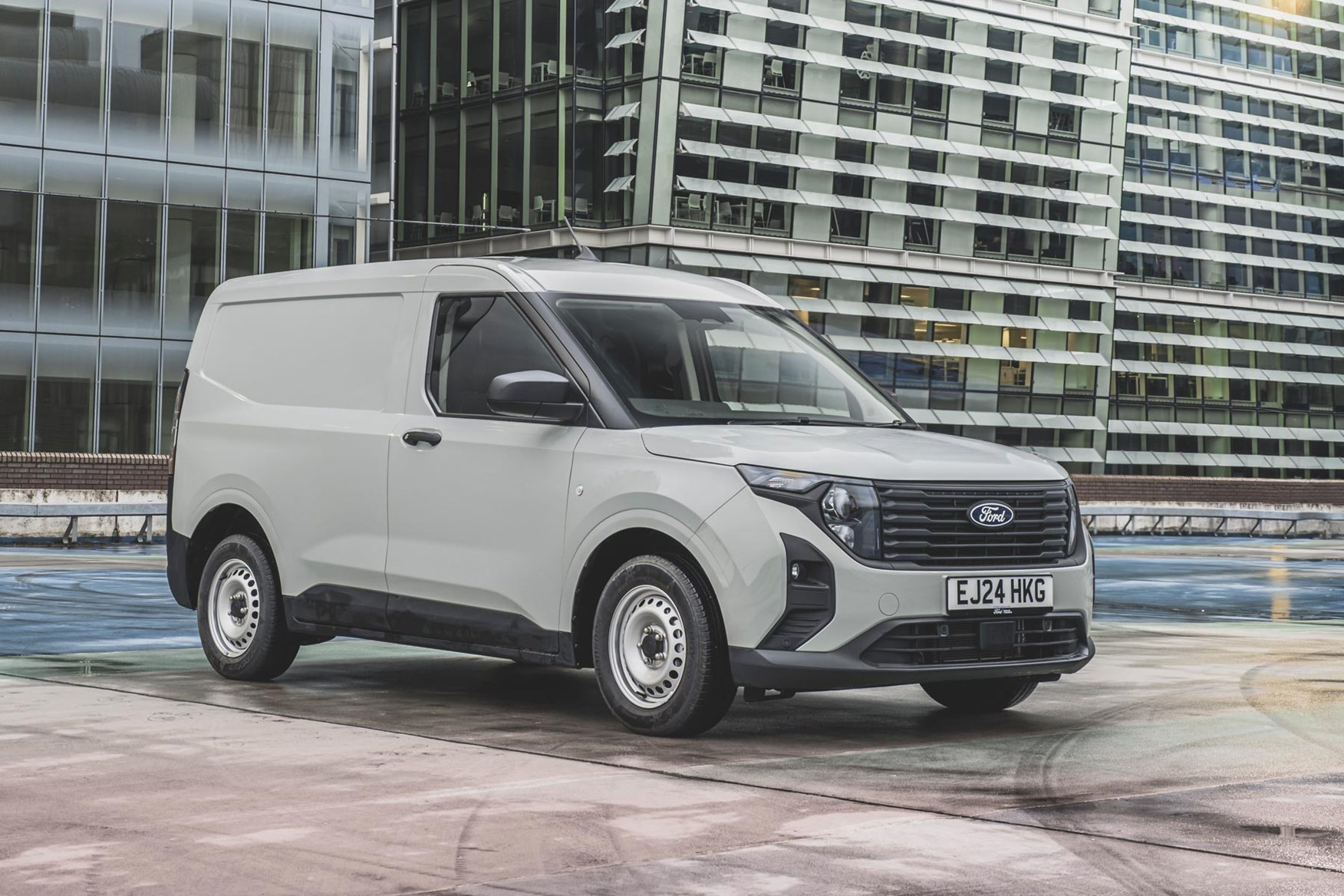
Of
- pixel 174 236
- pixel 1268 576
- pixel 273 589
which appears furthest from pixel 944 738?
pixel 174 236

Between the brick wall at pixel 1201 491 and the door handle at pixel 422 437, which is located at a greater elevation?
the door handle at pixel 422 437

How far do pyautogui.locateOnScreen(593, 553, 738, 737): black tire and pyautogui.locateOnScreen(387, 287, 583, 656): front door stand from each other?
1.13 feet

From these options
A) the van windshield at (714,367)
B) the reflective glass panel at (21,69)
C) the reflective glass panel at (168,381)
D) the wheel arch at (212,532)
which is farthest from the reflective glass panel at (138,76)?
the van windshield at (714,367)

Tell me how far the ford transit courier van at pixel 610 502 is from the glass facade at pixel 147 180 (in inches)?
1189

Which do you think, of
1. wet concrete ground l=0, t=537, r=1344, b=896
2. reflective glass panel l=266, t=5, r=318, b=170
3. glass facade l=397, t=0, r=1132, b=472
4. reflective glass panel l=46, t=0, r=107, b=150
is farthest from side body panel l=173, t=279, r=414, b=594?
glass facade l=397, t=0, r=1132, b=472

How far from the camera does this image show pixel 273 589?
9375 millimetres

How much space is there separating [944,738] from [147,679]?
13.9 ft

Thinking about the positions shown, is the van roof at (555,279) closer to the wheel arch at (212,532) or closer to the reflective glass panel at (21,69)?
the wheel arch at (212,532)

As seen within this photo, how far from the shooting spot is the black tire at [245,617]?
9398 mm

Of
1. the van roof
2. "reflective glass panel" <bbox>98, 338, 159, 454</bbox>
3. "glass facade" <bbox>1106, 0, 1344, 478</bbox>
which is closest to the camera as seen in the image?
the van roof

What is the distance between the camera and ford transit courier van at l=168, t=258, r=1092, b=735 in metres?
7.33

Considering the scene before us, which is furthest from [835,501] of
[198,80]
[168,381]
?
[198,80]

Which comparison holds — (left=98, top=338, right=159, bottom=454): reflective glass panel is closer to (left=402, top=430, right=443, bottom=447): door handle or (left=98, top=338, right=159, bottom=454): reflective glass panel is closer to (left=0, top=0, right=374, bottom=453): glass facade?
(left=0, top=0, right=374, bottom=453): glass facade

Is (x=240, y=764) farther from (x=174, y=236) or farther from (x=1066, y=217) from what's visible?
(x=1066, y=217)
